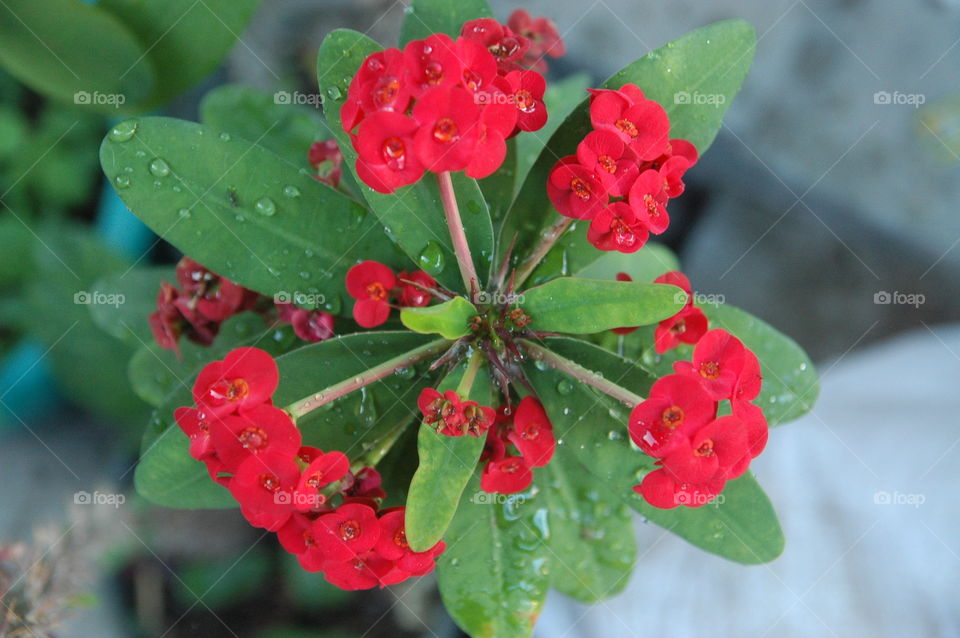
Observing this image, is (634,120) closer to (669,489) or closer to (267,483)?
(669,489)

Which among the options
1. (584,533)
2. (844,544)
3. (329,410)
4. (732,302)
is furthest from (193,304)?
(732,302)

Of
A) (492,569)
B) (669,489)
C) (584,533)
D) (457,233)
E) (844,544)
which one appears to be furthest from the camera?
(844,544)

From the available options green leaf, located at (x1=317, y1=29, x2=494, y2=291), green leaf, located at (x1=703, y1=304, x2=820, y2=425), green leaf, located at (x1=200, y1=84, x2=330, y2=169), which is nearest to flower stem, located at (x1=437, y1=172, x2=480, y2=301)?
green leaf, located at (x1=317, y1=29, x2=494, y2=291)

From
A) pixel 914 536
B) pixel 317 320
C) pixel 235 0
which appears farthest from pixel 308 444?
pixel 914 536

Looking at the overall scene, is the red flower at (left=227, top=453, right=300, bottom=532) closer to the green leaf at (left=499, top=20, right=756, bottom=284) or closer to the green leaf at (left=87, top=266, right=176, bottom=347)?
the green leaf at (left=499, top=20, right=756, bottom=284)

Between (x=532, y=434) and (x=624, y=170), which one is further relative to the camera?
(x=532, y=434)

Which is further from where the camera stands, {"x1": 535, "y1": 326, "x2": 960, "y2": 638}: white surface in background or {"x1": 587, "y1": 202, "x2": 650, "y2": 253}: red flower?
{"x1": 535, "y1": 326, "x2": 960, "y2": 638}: white surface in background
